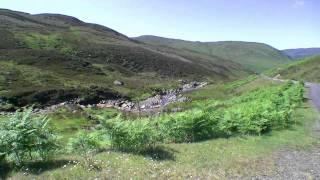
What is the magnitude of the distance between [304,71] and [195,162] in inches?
4812

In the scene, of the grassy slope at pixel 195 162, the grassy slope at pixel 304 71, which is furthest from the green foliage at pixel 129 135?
the grassy slope at pixel 304 71

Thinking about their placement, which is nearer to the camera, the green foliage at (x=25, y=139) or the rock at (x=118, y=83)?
the green foliage at (x=25, y=139)

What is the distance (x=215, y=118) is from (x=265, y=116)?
5.14 meters

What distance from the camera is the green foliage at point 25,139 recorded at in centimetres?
1625

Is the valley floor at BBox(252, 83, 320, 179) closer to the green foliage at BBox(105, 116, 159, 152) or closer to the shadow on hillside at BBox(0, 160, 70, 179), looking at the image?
the green foliage at BBox(105, 116, 159, 152)

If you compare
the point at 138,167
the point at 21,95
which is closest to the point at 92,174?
the point at 138,167

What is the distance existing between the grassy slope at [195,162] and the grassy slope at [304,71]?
100 meters

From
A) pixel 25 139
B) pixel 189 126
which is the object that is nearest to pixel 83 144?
pixel 25 139

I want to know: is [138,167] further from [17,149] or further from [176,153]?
[17,149]

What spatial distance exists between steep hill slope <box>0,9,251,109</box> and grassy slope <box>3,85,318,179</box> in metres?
67.6

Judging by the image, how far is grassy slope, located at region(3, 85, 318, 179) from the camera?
53.9ft

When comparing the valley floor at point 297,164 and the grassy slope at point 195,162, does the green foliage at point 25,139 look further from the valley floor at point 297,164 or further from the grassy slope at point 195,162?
the valley floor at point 297,164

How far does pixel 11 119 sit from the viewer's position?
16.8 meters

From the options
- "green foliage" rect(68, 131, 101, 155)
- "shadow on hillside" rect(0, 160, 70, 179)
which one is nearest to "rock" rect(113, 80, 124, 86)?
"green foliage" rect(68, 131, 101, 155)
